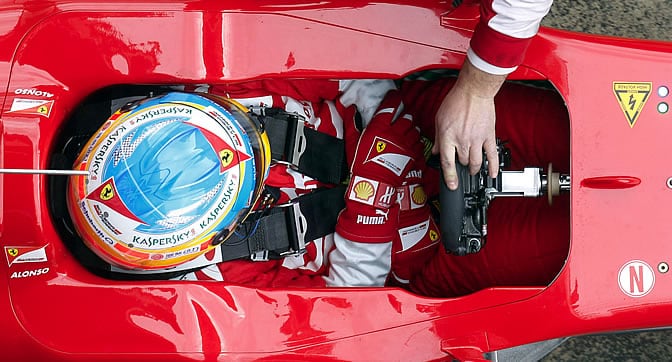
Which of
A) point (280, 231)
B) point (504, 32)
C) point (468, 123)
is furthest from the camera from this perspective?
point (280, 231)

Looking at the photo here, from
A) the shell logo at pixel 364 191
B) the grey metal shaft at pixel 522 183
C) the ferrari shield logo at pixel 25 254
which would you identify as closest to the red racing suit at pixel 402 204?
the shell logo at pixel 364 191

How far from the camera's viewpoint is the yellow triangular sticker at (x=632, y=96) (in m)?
1.16

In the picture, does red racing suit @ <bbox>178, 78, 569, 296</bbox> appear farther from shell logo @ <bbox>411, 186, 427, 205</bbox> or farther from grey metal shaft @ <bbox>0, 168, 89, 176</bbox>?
grey metal shaft @ <bbox>0, 168, 89, 176</bbox>

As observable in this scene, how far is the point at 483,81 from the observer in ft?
3.50

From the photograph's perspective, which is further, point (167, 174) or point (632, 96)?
point (632, 96)

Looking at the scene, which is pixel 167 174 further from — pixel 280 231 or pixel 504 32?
pixel 504 32

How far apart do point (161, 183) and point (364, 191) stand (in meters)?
0.38

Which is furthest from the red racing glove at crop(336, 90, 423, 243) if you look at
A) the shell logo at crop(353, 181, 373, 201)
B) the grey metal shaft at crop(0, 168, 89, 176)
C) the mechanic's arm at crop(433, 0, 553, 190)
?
the grey metal shaft at crop(0, 168, 89, 176)

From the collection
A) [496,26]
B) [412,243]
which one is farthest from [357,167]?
[496,26]

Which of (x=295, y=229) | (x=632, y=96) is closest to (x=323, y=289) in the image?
(x=295, y=229)

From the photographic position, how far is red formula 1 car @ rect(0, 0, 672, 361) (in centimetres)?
115

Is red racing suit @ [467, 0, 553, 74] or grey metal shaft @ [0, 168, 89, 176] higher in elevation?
red racing suit @ [467, 0, 553, 74]

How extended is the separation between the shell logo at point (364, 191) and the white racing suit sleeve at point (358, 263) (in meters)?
0.08

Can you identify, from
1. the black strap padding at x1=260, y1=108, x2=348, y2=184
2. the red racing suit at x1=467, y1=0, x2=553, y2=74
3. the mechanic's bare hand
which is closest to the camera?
the red racing suit at x1=467, y1=0, x2=553, y2=74
